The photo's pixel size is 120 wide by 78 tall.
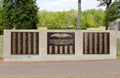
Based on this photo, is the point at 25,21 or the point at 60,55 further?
the point at 25,21

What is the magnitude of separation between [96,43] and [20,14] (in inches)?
657

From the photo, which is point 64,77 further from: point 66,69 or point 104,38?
point 104,38

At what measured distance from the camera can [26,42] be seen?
46.7ft

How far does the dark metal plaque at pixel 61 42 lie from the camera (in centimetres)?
1430

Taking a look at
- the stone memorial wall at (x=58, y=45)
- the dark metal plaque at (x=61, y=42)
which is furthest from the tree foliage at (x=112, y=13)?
the dark metal plaque at (x=61, y=42)

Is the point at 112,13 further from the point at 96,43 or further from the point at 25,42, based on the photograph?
the point at 25,42

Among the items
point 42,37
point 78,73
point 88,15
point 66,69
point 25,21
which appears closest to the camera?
point 78,73

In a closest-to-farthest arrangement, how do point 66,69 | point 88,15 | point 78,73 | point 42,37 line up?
point 78,73 < point 66,69 < point 42,37 < point 88,15

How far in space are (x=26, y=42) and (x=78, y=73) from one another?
15.7ft

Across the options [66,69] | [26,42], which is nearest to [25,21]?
[26,42]

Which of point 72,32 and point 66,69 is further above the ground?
point 72,32

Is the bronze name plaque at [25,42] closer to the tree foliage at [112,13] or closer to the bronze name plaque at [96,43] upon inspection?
the bronze name plaque at [96,43]

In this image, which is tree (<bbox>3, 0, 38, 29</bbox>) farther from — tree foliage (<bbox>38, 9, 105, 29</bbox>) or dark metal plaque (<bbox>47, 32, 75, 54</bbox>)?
tree foliage (<bbox>38, 9, 105, 29</bbox>)

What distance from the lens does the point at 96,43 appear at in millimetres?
14719
